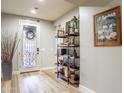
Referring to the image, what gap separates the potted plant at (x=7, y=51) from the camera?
4066 mm

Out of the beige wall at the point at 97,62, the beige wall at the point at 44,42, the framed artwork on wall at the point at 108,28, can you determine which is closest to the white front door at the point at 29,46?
the beige wall at the point at 44,42

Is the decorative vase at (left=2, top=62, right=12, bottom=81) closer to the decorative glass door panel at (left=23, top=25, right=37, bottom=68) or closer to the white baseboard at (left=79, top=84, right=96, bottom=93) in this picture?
the decorative glass door panel at (left=23, top=25, right=37, bottom=68)

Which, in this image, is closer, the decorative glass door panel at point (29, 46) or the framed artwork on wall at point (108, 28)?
the framed artwork on wall at point (108, 28)

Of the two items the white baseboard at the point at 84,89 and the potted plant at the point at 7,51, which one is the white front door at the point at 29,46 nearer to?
the potted plant at the point at 7,51

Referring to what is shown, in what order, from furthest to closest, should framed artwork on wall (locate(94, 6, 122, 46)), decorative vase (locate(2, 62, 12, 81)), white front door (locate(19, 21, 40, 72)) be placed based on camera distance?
white front door (locate(19, 21, 40, 72)) → decorative vase (locate(2, 62, 12, 81)) → framed artwork on wall (locate(94, 6, 122, 46))

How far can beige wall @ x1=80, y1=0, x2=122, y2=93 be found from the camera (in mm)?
2164

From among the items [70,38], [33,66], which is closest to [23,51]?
[33,66]

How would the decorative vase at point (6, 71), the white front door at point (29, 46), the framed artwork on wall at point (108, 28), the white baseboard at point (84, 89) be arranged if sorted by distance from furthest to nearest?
1. the white front door at point (29, 46)
2. the decorative vase at point (6, 71)
3. the white baseboard at point (84, 89)
4. the framed artwork on wall at point (108, 28)

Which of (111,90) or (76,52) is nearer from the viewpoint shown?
(111,90)

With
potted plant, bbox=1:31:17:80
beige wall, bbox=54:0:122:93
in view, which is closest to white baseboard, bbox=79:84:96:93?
beige wall, bbox=54:0:122:93

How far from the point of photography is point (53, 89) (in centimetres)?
323

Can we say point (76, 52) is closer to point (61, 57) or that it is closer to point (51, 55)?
point (61, 57)

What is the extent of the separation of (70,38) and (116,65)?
215 centimetres

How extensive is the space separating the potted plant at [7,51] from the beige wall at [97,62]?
275 cm
